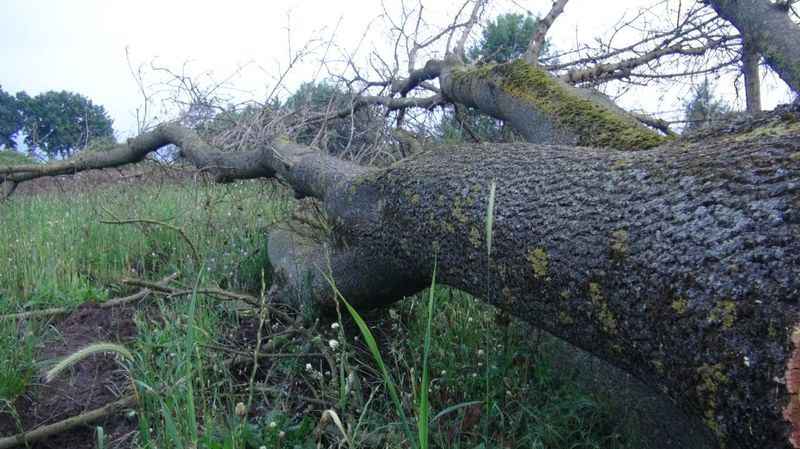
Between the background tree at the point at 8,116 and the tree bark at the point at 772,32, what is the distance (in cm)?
4939

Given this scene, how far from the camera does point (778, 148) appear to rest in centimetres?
145

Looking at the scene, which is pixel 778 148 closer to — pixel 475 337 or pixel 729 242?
pixel 729 242

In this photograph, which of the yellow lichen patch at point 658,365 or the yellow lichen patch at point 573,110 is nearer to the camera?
the yellow lichen patch at point 658,365

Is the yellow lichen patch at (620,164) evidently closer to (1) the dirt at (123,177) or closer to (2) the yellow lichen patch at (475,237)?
(2) the yellow lichen patch at (475,237)

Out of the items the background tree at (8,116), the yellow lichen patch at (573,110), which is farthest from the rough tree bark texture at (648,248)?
the background tree at (8,116)

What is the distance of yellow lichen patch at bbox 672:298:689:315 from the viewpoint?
1267mm

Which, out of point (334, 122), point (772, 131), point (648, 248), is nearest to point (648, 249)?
point (648, 248)

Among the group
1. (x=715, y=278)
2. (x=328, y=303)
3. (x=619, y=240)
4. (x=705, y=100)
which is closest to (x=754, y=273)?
(x=715, y=278)

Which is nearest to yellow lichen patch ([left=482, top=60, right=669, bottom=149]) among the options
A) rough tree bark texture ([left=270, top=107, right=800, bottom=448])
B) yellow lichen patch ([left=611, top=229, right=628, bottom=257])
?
rough tree bark texture ([left=270, top=107, right=800, bottom=448])

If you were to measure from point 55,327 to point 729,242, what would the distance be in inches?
135

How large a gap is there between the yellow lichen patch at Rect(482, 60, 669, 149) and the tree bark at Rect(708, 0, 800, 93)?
3.38 feet

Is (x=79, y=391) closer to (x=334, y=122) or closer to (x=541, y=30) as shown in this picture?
(x=334, y=122)

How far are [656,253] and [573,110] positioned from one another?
2.15 m

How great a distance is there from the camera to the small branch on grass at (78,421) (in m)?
2.47
